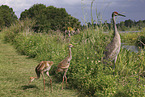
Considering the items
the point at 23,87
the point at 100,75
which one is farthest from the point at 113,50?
the point at 23,87

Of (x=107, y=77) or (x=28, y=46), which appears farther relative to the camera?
(x=28, y=46)

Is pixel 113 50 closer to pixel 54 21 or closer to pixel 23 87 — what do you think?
pixel 23 87

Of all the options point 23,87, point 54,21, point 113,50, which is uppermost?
point 54,21

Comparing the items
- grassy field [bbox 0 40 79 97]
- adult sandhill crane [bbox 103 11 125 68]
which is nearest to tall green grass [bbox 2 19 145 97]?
adult sandhill crane [bbox 103 11 125 68]

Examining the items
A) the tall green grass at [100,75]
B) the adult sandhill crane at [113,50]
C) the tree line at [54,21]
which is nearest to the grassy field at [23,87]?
the tall green grass at [100,75]

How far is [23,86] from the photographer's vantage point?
5910 mm

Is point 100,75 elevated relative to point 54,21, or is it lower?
lower

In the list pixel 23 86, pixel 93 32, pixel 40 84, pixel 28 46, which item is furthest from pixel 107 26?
pixel 28 46

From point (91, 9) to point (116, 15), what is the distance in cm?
93

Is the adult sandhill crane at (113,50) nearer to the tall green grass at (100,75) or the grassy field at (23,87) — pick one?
the tall green grass at (100,75)

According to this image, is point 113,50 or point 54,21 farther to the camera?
point 54,21

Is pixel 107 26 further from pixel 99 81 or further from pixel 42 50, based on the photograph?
pixel 42 50

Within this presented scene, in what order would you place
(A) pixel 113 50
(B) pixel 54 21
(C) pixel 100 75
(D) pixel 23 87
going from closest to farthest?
(C) pixel 100 75
(A) pixel 113 50
(D) pixel 23 87
(B) pixel 54 21

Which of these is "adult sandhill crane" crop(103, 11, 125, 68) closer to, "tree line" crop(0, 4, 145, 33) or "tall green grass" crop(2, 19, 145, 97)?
"tall green grass" crop(2, 19, 145, 97)
